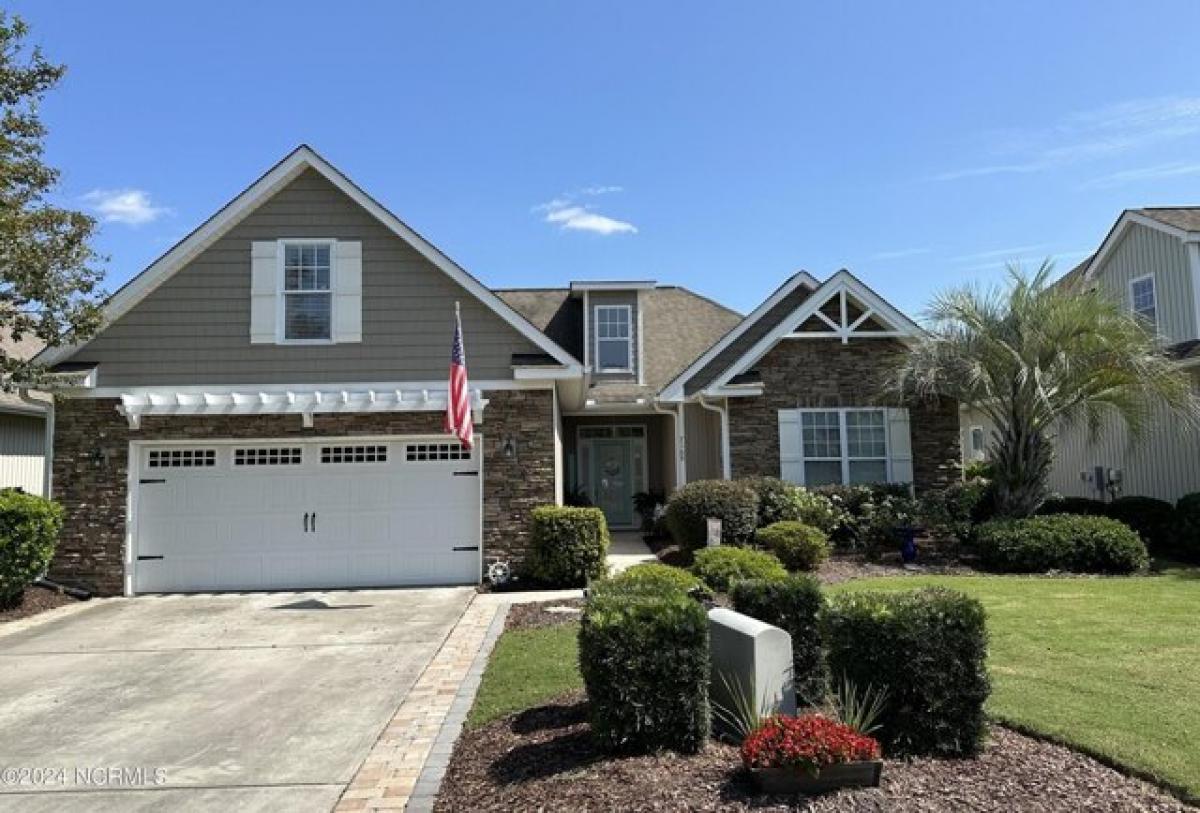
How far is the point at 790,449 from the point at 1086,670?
31.4ft

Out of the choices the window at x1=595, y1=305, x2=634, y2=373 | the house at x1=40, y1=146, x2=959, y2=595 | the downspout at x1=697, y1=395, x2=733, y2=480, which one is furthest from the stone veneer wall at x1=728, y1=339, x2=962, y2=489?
the window at x1=595, y1=305, x2=634, y2=373

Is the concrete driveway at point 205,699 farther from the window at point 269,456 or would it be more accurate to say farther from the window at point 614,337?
the window at point 614,337

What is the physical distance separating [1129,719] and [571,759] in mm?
3729

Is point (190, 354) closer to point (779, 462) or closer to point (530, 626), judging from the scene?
point (530, 626)

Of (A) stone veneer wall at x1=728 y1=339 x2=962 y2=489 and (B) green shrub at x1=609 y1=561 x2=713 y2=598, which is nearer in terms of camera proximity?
(B) green shrub at x1=609 y1=561 x2=713 y2=598

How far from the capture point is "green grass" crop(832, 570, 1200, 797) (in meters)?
4.93

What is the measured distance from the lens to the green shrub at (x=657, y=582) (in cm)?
605

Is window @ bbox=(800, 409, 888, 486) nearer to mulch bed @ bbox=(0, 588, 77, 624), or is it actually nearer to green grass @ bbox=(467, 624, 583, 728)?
green grass @ bbox=(467, 624, 583, 728)

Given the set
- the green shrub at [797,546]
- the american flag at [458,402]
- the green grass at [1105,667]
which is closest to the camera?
the green grass at [1105,667]

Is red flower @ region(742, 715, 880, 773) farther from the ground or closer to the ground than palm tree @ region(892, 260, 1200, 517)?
closer to the ground

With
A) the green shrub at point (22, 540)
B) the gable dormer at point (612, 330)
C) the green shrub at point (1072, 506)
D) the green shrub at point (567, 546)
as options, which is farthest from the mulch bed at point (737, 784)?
the gable dormer at point (612, 330)

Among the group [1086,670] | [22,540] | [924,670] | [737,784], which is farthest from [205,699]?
[1086,670]

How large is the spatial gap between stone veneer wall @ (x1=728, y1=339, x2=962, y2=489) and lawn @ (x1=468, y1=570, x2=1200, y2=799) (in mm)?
5296

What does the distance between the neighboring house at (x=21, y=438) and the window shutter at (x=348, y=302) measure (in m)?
11.8
